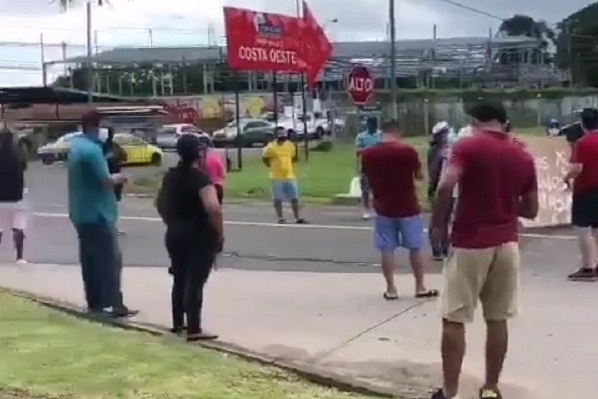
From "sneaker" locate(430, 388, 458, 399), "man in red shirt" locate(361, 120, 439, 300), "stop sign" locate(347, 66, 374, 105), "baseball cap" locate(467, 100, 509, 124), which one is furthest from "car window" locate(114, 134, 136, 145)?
"baseball cap" locate(467, 100, 509, 124)

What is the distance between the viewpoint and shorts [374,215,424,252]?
1167cm

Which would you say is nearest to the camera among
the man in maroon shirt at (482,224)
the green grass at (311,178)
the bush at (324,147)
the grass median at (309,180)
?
the man in maroon shirt at (482,224)

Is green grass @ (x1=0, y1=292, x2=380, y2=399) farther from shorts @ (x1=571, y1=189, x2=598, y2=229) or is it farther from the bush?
the bush

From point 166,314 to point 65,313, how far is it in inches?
34.5

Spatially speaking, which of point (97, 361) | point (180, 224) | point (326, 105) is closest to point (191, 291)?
point (180, 224)

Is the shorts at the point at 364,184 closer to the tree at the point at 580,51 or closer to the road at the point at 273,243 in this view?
the road at the point at 273,243

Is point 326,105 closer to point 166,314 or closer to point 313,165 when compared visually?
point 313,165

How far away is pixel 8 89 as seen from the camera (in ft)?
182

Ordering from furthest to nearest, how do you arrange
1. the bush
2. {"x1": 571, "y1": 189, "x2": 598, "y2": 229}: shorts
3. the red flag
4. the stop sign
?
the bush → the red flag → the stop sign → {"x1": 571, "y1": 189, "x2": 598, "y2": 229}: shorts

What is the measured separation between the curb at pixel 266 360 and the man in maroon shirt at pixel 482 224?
70 cm

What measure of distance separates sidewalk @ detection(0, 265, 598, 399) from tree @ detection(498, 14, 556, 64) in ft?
310

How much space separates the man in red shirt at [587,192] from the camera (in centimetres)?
1284

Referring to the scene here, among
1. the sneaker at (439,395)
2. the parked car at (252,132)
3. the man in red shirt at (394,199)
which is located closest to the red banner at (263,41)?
the man in red shirt at (394,199)

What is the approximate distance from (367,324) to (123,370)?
2827mm
